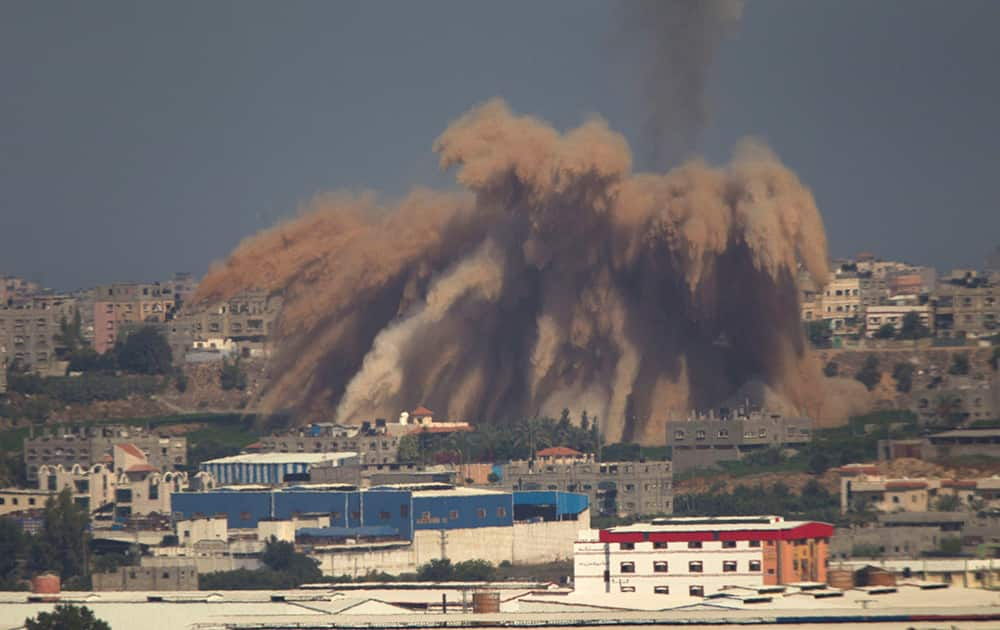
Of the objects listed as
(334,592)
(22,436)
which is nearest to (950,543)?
(334,592)

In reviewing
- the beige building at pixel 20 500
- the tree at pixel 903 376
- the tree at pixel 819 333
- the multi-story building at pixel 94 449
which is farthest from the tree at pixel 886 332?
the beige building at pixel 20 500

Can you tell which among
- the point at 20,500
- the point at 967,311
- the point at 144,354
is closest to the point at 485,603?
the point at 20,500

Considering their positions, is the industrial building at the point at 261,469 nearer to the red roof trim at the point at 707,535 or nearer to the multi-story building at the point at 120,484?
the multi-story building at the point at 120,484

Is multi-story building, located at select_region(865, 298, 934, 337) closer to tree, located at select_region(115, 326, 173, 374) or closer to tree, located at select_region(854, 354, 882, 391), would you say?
tree, located at select_region(854, 354, 882, 391)

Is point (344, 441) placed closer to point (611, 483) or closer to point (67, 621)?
point (611, 483)

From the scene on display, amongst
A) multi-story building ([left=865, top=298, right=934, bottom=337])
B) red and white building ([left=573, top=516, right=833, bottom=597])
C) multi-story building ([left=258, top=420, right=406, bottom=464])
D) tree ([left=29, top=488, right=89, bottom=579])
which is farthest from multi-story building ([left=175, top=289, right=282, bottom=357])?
red and white building ([left=573, top=516, right=833, bottom=597])
